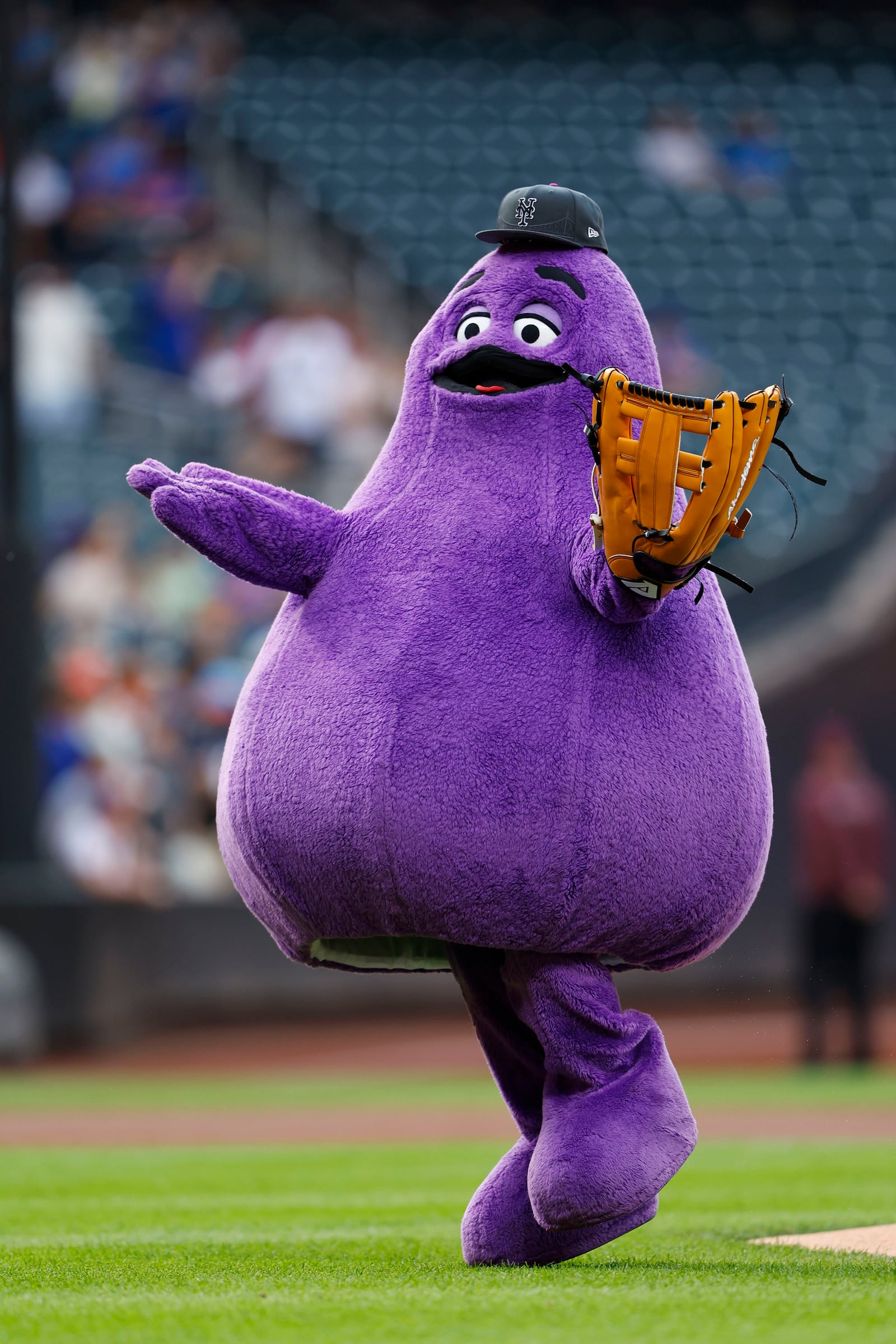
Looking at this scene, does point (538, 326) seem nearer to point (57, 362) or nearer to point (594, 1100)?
point (594, 1100)

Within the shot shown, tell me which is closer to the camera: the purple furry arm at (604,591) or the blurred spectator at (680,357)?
the purple furry arm at (604,591)

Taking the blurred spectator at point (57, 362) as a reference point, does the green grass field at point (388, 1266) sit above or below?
below

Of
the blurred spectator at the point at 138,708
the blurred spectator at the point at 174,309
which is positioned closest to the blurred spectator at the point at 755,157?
the blurred spectator at the point at 174,309

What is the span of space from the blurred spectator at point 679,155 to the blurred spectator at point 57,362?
5.19m

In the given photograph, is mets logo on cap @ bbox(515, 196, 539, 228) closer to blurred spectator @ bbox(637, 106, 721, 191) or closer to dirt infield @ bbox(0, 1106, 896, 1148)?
dirt infield @ bbox(0, 1106, 896, 1148)

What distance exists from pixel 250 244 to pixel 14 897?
644 centimetres

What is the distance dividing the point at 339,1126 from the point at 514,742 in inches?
177

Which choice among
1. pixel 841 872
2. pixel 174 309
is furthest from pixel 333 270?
pixel 841 872

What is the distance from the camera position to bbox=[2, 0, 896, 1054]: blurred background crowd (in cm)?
1118

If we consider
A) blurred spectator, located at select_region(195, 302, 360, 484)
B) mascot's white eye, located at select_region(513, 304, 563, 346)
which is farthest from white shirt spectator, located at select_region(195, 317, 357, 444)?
mascot's white eye, located at select_region(513, 304, 563, 346)

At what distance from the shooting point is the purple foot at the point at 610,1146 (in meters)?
2.61

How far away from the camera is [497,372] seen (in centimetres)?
292

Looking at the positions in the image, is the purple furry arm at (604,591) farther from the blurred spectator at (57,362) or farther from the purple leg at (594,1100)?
the blurred spectator at (57,362)

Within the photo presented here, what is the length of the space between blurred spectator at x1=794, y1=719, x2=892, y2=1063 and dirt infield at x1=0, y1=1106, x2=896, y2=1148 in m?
1.74
